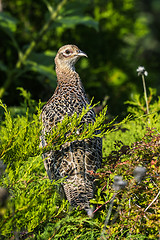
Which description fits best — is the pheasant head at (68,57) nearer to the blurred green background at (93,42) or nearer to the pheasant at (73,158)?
the pheasant at (73,158)

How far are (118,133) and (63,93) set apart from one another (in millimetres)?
1031

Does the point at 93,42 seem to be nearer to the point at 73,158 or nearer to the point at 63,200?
the point at 73,158

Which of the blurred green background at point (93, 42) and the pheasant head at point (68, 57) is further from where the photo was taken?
the blurred green background at point (93, 42)

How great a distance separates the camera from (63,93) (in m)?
4.79

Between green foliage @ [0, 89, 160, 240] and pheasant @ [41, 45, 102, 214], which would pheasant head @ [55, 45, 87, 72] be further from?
green foliage @ [0, 89, 160, 240]

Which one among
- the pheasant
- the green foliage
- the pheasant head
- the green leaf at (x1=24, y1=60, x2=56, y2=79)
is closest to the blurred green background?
the green leaf at (x1=24, y1=60, x2=56, y2=79)

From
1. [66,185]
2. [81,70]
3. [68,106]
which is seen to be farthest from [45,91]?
[66,185]

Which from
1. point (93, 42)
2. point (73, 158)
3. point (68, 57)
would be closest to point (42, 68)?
point (93, 42)

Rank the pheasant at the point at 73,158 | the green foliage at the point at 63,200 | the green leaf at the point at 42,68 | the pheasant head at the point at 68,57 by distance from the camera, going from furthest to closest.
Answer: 1. the green leaf at the point at 42,68
2. the pheasant head at the point at 68,57
3. the pheasant at the point at 73,158
4. the green foliage at the point at 63,200

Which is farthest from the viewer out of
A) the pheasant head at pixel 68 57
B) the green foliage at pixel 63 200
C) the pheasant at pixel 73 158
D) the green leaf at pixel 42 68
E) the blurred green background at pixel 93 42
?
the blurred green background at pixel 93 42

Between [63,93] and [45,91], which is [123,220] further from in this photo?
[45,91]

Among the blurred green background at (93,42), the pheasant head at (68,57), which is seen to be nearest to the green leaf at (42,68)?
the blurred green background at (93,42)

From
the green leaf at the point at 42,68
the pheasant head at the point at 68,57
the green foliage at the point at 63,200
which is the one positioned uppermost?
the pheasant head at the point at 68,57

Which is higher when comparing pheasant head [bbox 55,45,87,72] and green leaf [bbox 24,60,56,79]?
pheasant head [bbox 55,45,87,72]
